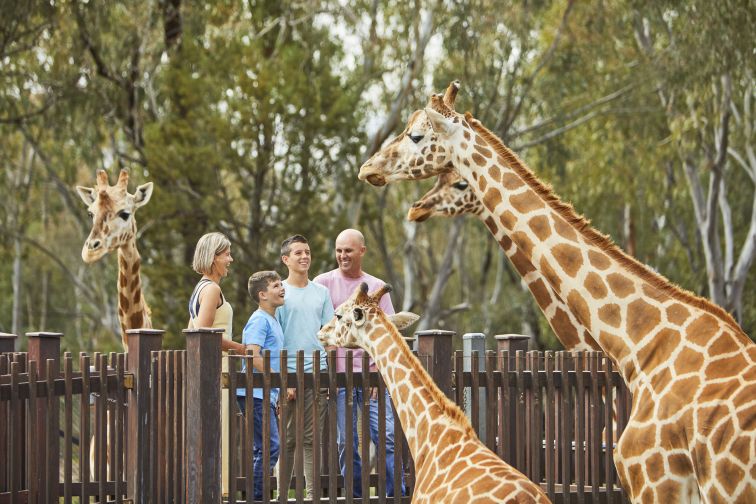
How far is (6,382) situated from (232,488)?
1463 mm

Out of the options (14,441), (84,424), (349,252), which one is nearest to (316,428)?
(84,424)

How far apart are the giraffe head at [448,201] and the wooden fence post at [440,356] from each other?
1090 millimetres

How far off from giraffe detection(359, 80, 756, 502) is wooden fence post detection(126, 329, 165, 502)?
7.43 feet

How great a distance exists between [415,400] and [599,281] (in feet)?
3.73

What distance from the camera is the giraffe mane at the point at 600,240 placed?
553 centimetres

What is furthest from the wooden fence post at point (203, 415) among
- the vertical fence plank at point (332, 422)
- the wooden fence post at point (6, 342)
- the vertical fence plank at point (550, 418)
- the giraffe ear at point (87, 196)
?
the giraffe ear at point (87, 196)

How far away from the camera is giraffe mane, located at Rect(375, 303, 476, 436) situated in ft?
19.5

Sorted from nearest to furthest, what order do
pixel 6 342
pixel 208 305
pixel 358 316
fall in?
pixel 358 316
pixel 208 305
pixel 6 342

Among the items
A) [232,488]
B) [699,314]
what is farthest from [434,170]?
[232,488]

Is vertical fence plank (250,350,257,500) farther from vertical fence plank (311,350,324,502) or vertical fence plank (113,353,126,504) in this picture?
vertical fence plank (113,353,126,504)

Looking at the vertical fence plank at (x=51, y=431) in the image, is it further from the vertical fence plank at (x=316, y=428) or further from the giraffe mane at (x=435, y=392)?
the giraffe mane at (x=435, y=392)

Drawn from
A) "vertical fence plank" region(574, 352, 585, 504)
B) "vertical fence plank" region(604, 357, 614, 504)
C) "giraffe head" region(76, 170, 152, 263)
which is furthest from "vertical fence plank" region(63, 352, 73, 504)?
"vertical fence plank" region(604, 357, 614, 504)

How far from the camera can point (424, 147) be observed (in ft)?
22.0

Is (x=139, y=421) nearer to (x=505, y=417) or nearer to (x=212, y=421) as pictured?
(x=212, y=421)
